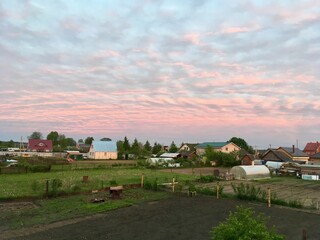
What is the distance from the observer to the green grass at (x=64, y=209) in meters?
13.4

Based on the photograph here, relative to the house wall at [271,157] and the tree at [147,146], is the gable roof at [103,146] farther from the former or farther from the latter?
the house wall at [271,157]

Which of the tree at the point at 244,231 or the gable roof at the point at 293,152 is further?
the gable roof at the point at 293,152

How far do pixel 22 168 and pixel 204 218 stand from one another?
25.1m

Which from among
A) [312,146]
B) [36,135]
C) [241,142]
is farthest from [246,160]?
[36,135]

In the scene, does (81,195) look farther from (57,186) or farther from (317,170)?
(317,170)

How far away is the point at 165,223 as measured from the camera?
13359 mm

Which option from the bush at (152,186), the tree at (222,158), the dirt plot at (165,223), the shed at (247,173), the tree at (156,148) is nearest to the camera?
the dirt plot at (165,223)

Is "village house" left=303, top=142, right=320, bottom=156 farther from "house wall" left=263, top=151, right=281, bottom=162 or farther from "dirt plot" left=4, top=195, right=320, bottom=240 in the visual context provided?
"dirt plot" left=4, top=195, right=320, bottom=240

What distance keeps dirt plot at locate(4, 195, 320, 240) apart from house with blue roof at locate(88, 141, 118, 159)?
Answer: 52039 mm

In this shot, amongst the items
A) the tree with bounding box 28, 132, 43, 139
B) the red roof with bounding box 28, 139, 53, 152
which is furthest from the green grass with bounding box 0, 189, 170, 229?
the tree with bounding box 28, 132, 43, 139

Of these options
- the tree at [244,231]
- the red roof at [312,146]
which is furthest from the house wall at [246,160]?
the tree at [244,231]

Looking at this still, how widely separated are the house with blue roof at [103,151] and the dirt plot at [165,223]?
5204 centimetres

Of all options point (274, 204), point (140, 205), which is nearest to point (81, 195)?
point (140, 205)

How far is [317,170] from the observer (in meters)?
37.0
